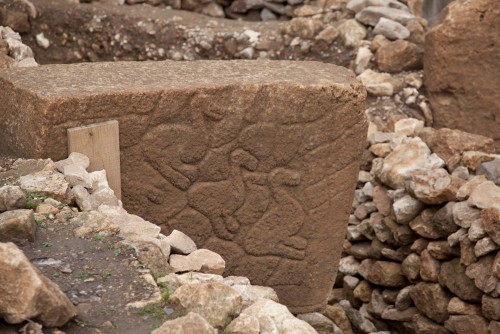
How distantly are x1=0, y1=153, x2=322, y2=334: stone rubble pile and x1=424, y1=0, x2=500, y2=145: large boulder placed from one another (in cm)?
326

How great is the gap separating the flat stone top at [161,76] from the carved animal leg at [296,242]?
30.1 inches

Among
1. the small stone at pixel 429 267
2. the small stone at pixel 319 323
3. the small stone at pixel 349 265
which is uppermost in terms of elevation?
the small stone at pixel 429 267

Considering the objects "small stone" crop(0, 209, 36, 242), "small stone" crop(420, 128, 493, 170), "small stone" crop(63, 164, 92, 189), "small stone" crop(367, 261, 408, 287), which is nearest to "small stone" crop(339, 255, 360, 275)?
"small stone" crop(367, 261, 408, 287)

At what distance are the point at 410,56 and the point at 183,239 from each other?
11.6 ft

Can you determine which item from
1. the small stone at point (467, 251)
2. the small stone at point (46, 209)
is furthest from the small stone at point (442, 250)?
the small stone at point (46, 209)

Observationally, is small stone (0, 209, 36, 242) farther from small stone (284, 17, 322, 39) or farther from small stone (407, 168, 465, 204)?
small stone (284, 17, 322, 39)

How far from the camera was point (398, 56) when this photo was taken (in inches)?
244

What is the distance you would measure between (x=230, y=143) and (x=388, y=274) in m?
2.02

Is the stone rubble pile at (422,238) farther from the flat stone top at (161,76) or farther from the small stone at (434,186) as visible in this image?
the flat stone top at (161,76)

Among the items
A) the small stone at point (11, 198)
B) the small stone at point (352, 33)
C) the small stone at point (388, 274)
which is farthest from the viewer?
the small stone at point (352, 33)

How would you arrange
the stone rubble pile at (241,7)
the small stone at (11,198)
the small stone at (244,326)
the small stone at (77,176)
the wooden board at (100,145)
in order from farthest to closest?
the stone rubble pile at (241,7), the wooden board at (100,145), the small stone at (77,176), the small stone at (11,198), the small stone at (244,326)

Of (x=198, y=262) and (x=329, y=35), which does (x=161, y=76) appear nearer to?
(x=198, y=262)

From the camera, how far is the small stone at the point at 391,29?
6281mm

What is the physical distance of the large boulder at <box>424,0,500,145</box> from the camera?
5.82 m
